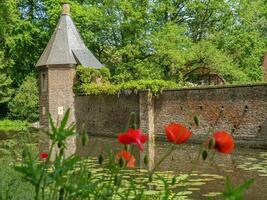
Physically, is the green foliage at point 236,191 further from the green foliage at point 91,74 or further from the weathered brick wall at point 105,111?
the green foliage at point 91,74

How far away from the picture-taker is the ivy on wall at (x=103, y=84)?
2145 centimetres

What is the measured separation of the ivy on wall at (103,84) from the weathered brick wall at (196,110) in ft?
1.16

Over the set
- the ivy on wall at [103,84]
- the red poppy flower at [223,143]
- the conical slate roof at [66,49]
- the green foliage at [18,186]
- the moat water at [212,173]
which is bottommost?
the moat water at [212,173]

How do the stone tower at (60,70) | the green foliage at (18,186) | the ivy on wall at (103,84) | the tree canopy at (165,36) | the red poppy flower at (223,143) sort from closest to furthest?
the red poppy flower at (223,143), the green foliage at (18,186), the ivy on wall at (103,84), the tree canopy at (165,36), the stone tower at (60,70)

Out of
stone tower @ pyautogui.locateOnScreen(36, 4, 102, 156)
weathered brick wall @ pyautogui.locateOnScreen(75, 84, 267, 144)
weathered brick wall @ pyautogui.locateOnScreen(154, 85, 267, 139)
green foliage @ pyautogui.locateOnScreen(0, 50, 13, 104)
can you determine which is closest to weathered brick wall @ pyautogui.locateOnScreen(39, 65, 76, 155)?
stone tower @ pyautogui.locateOnScreen(36, 4, 102, 156)

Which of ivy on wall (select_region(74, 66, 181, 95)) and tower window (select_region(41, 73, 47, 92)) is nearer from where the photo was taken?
ivy on wall (select_region(74, 66, 181, 95))

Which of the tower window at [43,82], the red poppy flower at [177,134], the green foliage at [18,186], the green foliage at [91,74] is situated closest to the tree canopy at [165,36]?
the green foliage at [91,74]

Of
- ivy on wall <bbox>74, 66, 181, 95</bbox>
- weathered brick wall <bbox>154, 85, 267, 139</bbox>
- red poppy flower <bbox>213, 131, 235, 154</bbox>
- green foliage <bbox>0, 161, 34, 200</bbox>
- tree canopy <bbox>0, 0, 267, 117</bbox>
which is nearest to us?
red poppy flower <bbox>213, 131, 235, 154</bbox>

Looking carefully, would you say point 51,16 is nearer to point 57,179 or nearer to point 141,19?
point 141,19

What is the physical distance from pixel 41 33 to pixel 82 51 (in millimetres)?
6887

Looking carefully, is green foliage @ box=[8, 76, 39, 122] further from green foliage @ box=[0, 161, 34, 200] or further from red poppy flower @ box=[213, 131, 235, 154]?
red poppy flower @ box=[213, 131, 235, 154]

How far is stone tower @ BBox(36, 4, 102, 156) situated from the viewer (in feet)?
91.4

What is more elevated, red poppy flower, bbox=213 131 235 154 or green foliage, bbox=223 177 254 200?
red poppy flower, bbox=213 131 235 154

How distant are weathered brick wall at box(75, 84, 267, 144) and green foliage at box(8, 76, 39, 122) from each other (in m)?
7.22
